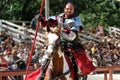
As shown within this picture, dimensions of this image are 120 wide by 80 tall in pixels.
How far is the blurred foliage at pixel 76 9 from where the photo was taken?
3153 centimetres

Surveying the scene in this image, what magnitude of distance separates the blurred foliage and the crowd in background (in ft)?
23.6

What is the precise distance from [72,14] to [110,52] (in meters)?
10.9

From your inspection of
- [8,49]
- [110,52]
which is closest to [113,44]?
[110,52]

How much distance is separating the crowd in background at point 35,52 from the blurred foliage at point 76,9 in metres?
7.18

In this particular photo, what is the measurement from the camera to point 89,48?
716 inches

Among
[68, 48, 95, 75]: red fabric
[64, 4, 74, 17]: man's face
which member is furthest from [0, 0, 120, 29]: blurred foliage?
[64, 4, 74, 17]: man's face

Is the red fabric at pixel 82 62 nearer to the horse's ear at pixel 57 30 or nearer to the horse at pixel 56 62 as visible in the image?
the horse at pixel 56 62

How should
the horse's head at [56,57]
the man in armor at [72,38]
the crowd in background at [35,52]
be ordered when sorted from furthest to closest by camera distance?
the crowd in background at [35,52], the man in armor at [72,38], the horse's head at [56,57]

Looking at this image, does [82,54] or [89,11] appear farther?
[89,11]

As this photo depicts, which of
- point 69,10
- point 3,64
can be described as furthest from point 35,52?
point 69,10

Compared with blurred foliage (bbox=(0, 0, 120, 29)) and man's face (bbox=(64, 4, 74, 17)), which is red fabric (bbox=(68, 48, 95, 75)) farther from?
blurred foliage (bbox=(0, 0, 120, 29))

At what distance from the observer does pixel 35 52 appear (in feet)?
50.6

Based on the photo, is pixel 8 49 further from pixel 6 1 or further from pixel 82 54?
pixel 6 1

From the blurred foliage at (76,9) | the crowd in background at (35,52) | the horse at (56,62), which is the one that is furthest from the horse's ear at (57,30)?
the blurred foliage at (76,9)
